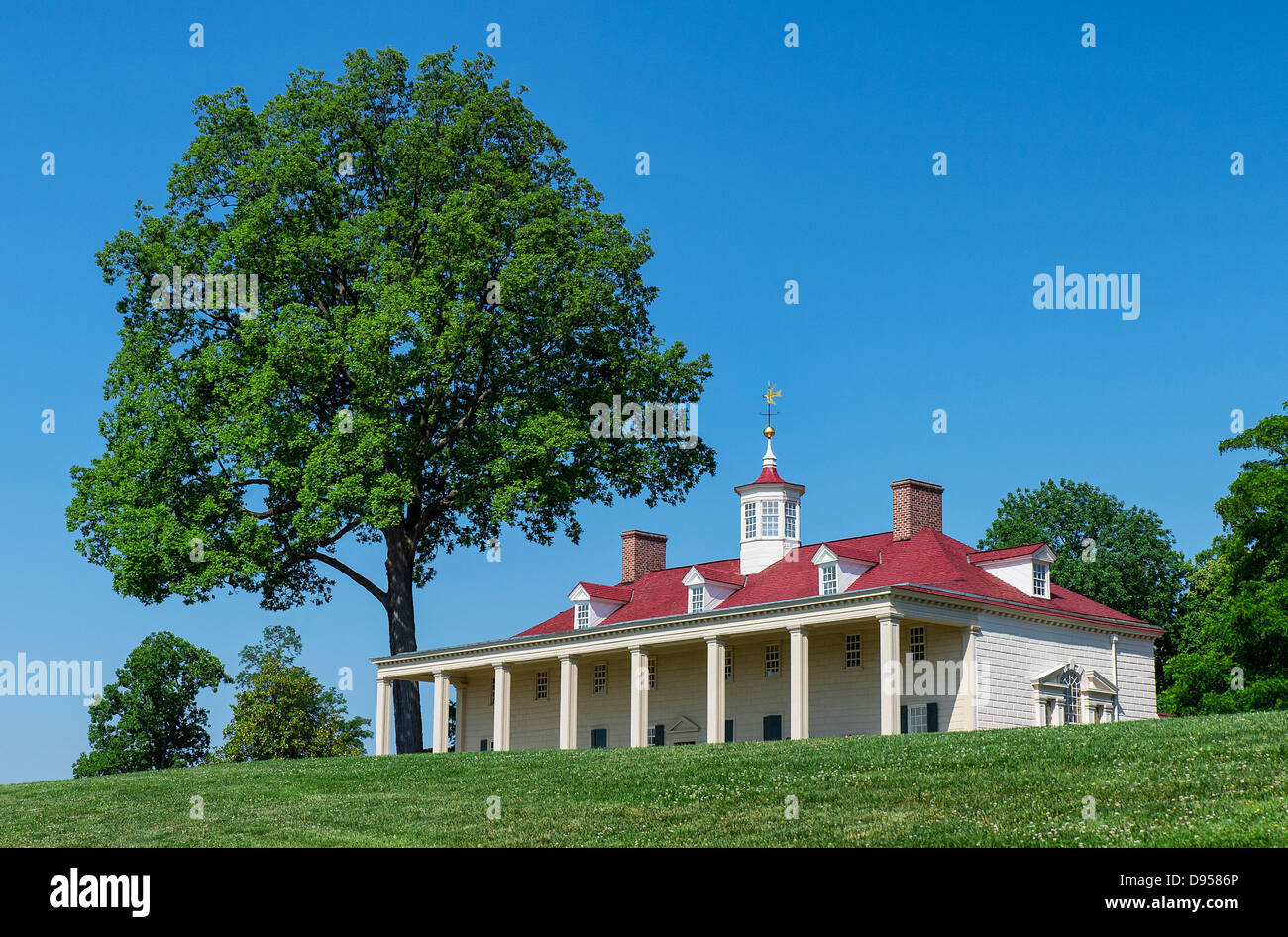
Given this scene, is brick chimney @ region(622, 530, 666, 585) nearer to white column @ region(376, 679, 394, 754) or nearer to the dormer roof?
the dormer roof

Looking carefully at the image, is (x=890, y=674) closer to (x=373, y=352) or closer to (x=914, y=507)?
(x=914, y=507)

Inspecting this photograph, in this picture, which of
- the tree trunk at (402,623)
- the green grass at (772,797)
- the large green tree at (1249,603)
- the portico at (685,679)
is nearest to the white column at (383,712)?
the portico at (685,679)

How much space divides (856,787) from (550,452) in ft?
72.0

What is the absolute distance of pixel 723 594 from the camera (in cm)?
4966

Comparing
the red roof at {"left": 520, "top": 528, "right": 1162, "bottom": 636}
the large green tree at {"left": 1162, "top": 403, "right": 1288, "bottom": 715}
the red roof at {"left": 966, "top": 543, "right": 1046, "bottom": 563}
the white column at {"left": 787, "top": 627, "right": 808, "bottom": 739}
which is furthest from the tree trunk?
the large green tree at {"left": 1162, "top": 403, "right": 1288, "bottom": 715}

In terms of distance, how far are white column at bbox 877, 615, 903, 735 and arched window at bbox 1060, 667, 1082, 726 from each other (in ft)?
22.2

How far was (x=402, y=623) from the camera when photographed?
4766 centimetres

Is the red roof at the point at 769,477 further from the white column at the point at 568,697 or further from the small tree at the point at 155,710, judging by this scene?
the small tree at the point at 155,710

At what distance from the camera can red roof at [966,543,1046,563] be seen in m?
45.4

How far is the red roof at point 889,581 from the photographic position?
1721 inches

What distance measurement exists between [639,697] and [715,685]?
12.2 feet

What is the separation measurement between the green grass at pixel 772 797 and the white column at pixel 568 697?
1634cm
